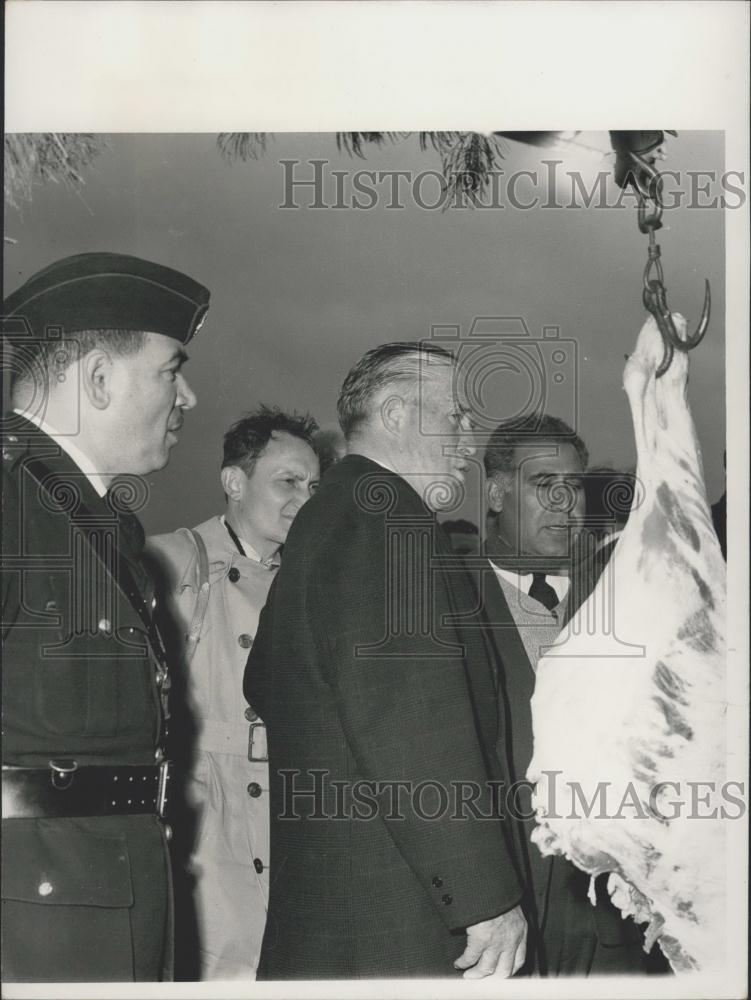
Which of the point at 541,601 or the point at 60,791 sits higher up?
the point at 541,601

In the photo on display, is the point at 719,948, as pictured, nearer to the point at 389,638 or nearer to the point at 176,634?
the point at 389,638

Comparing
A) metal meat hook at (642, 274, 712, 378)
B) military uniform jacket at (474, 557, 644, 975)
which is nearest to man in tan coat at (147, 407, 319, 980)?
military uniform jacket at (474, 557, 644, 975)

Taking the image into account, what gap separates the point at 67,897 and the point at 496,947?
0.81 meters

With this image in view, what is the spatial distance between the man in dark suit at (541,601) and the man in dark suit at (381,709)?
2.5 inches

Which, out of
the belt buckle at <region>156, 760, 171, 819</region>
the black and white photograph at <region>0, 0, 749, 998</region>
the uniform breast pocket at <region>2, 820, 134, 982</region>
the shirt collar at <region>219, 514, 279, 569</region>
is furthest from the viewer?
the shirt collar at <region>219, 514, 279, 569</region>

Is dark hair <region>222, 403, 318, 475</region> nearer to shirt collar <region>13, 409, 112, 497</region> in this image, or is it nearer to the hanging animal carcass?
shirt collar <region>13, 409, 112, 497</region>

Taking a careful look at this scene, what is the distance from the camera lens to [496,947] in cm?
230

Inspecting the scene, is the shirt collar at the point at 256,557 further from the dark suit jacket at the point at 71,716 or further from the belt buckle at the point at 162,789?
the belt buckle at the point at 162,789

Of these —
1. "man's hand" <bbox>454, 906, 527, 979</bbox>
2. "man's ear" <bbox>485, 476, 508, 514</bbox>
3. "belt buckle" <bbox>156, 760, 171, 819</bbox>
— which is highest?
"man's ear" <bbox>485, 476, 508, 514</bbox>

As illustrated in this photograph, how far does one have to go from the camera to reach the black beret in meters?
2.40

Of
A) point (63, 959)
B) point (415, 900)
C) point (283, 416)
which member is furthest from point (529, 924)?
point (283, 416)

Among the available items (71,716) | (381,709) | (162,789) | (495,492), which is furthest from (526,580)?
(71,716)

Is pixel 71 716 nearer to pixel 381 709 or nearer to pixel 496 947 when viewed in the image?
pixel 381 709

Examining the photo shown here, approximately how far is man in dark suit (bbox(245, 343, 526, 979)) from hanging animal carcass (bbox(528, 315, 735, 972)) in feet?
0.53
